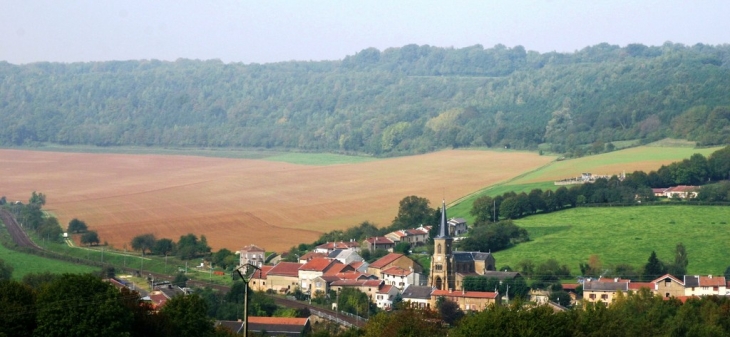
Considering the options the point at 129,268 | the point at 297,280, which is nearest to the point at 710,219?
the point at 297,280

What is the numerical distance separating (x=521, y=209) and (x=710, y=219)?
9.29m

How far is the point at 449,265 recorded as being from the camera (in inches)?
2244

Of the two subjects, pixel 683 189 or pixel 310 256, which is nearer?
pixel 310 256

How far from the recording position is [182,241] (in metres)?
65.3

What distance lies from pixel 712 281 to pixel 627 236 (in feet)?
34.7

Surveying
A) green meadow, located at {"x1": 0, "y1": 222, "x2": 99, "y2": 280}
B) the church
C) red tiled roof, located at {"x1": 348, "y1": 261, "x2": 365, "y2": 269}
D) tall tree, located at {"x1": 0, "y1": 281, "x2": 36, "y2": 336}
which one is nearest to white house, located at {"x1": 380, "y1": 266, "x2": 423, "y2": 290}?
the church

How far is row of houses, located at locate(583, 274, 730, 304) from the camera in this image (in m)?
52.5

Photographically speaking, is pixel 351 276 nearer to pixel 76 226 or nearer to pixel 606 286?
pixel 606 286

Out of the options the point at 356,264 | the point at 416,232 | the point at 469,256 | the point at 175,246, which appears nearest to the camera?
the point at 469,256

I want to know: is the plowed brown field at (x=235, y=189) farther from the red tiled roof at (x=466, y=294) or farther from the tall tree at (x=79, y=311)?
the tall tree at (x=79, y=311)

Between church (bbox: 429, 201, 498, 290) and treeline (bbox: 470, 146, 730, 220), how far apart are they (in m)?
11.2

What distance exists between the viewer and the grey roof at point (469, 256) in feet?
190

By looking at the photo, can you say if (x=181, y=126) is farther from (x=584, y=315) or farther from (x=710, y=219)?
(x=584, y=315)

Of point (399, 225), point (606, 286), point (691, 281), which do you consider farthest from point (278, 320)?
point (399, 225)
